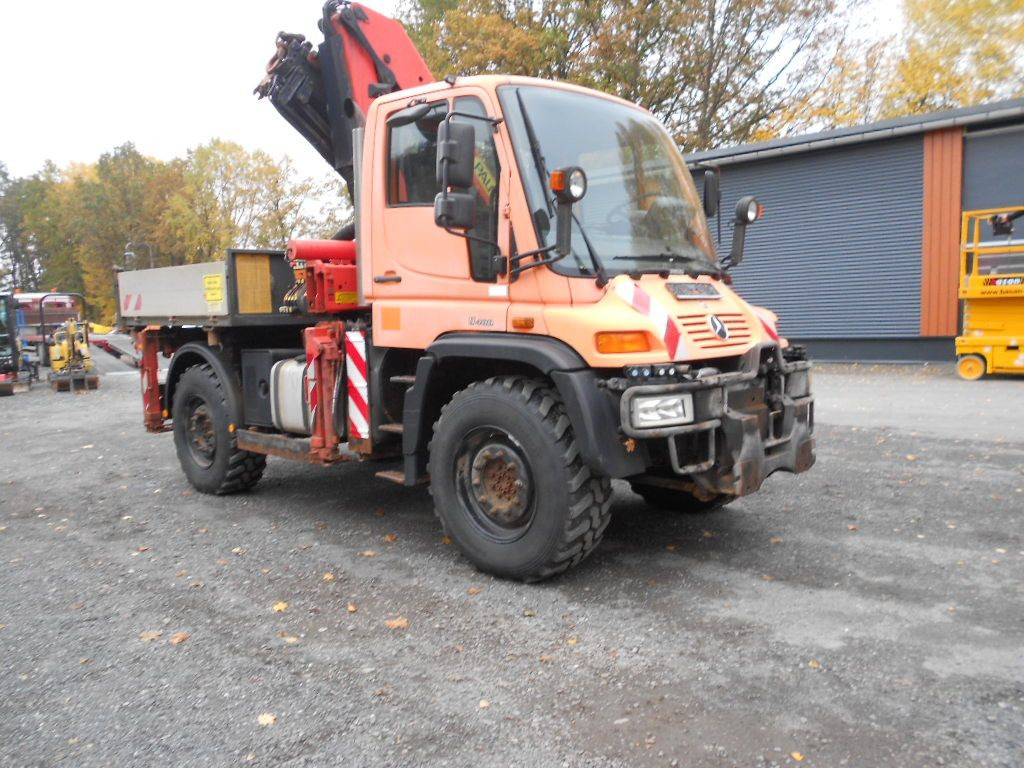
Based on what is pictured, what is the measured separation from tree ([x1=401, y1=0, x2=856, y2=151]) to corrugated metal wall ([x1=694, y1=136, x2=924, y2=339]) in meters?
9.39

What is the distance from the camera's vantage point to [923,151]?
1600cm

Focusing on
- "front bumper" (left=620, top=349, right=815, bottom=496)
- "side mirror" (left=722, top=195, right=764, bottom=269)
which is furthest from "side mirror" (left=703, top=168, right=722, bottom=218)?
"front bumper" (left=620, top=349, right=815, bottom=496)

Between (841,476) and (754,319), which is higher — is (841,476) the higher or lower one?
the lower one

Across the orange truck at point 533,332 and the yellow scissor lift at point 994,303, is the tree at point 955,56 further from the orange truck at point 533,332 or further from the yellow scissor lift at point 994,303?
the orange truck at point 533,332

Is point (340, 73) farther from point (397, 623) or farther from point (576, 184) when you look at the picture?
point (397, 623)

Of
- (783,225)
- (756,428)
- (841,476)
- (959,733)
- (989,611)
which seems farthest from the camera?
(783,225)

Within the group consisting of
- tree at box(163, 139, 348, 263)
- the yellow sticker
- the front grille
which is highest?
tree at box(163, 139, 348, 263)

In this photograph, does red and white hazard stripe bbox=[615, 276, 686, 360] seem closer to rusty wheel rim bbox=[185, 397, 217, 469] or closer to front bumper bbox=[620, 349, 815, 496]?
front bumper bbox=[620, 349, 815, 496]

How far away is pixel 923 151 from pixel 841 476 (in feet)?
37.4

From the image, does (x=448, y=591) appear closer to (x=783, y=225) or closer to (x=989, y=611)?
(x=989, y=611)

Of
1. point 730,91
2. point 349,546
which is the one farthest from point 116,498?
point 730,91

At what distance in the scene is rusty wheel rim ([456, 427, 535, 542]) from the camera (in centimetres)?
462

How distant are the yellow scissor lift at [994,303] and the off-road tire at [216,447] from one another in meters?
11.8

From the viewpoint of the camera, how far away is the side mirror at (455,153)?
14.0 ft
